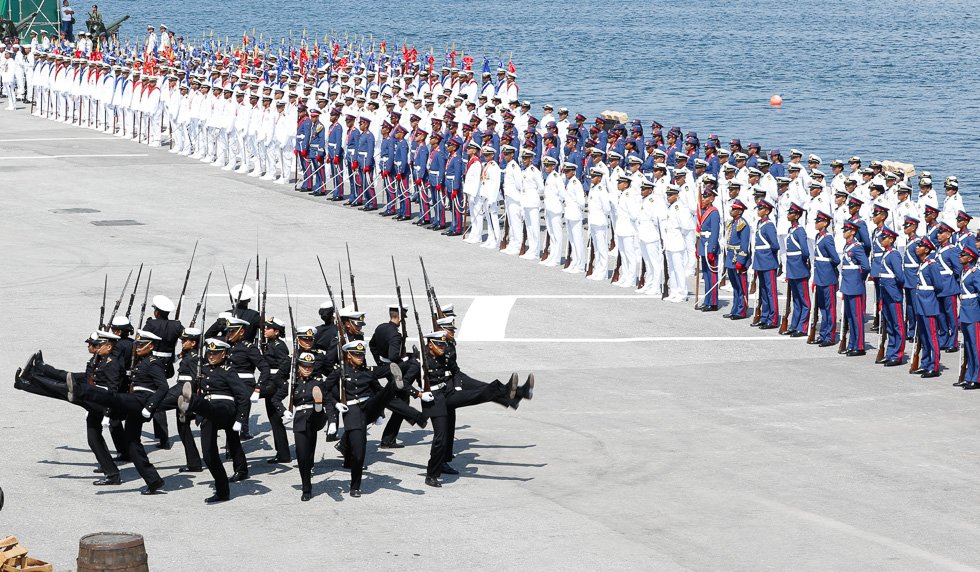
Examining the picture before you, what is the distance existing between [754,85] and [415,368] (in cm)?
7226

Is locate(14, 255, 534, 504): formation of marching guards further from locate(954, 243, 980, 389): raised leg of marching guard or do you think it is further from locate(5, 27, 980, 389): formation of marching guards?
locate(5, 27, 980, 389): formation of marching guards

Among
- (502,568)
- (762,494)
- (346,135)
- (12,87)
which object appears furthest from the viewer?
(12,87)

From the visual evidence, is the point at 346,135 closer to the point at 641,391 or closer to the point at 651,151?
the point at 651,151

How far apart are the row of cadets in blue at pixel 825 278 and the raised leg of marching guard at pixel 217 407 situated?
9.43m

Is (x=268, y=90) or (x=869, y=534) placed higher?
(x=268, y=90)

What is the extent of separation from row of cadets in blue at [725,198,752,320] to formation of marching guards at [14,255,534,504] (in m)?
7.82

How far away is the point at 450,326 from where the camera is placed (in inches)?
577

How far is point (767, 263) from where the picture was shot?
70.5 ft

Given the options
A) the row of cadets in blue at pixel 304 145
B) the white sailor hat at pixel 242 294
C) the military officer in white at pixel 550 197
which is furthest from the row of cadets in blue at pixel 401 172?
the white sailor hat at pixel 242 294

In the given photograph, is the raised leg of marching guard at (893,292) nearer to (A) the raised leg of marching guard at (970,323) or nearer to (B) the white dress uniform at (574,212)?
(A) the raised leg of marching guard at (970,323)

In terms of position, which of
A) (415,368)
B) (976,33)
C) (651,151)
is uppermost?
(976,33)

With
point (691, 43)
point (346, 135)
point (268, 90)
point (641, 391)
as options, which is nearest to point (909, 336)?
point (641, 391)

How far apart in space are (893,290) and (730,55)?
7919cm

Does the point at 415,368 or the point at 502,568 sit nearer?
the point at 502,568
